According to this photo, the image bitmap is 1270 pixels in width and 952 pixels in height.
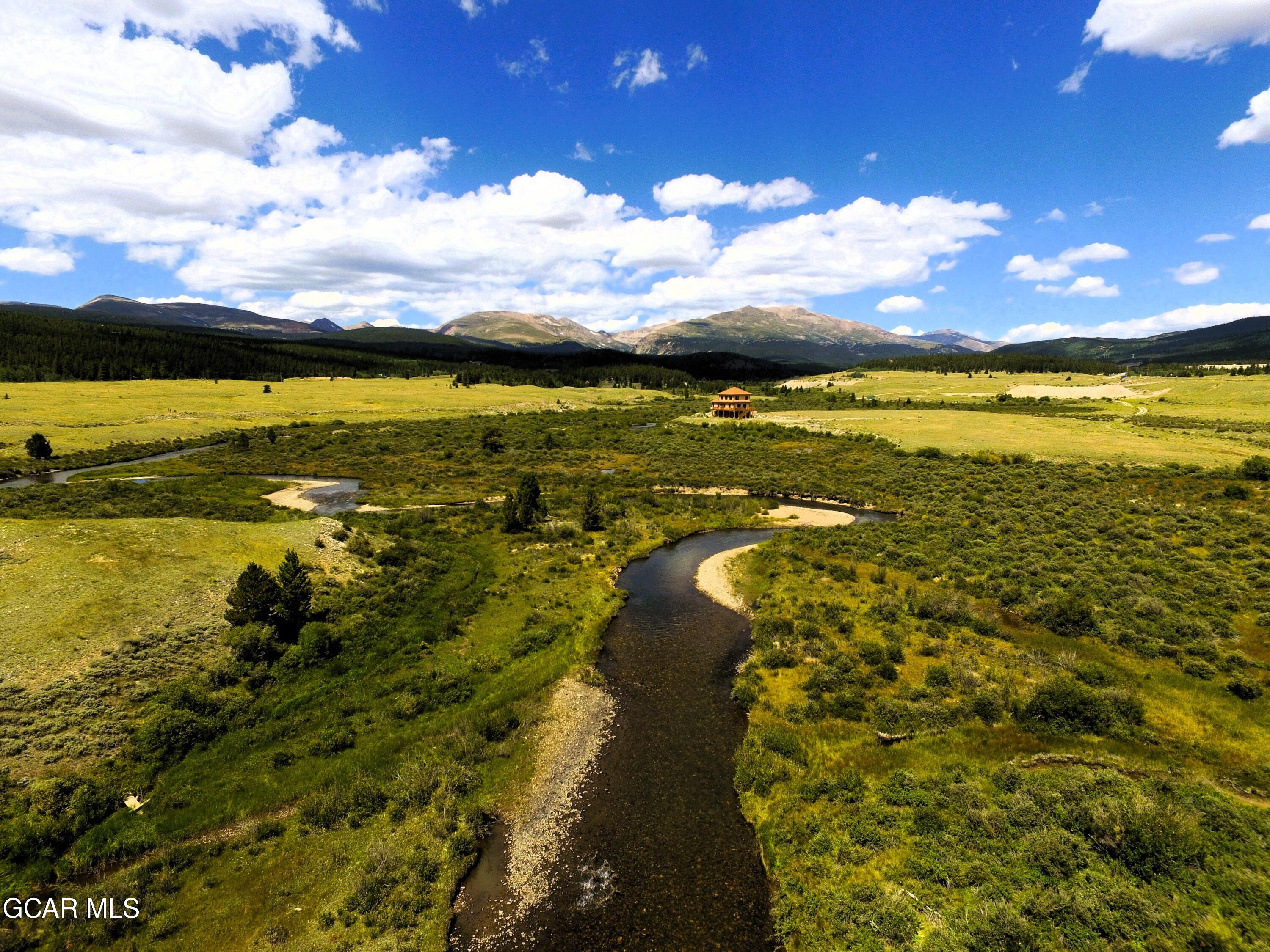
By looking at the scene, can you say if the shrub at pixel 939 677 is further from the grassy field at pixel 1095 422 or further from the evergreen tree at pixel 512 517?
the grassy field at pixel 1095 422

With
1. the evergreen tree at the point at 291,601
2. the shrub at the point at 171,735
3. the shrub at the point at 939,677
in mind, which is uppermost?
the evergreen tree at the point at 291,601

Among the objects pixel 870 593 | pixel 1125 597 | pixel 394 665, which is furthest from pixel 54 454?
pixel 1125 597

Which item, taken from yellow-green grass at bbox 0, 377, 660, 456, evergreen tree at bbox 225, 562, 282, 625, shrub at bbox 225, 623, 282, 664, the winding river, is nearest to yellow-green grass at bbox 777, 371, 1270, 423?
yellow-green grass at bbox 0, 377, 660, 456

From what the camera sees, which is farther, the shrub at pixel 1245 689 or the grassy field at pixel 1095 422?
the grassy field at pixel 1095 422

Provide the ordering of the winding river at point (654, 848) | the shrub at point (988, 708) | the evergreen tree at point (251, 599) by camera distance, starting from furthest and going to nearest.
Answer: the evergreen tree at point (251, 599) → the shrub at point (988, 708) → the winding river at point (654, 848)

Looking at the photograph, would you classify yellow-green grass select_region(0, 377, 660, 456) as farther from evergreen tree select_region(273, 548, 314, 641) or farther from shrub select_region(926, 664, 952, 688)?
shrub select_region(926, 664, 952, 688)

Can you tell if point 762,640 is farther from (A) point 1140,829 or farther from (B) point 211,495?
(B) point 211,495

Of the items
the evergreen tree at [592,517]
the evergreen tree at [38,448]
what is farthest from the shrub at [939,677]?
the evergreen tree at [38,448]

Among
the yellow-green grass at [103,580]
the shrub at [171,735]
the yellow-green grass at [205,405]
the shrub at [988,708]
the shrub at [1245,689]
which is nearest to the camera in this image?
the shrub at [171,735]

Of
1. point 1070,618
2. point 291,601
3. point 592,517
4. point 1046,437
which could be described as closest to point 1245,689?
point 1070,618
